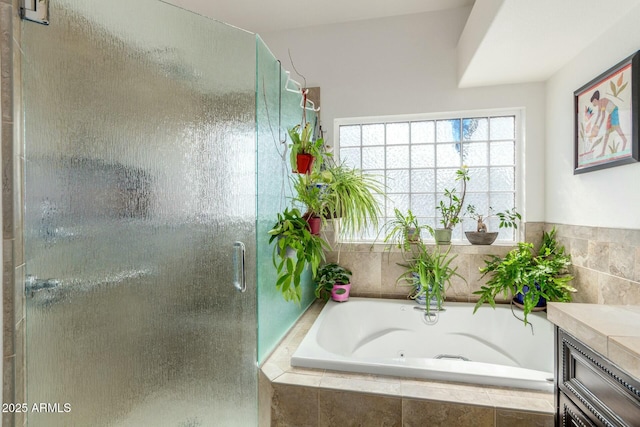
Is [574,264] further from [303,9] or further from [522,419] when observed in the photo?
[303,9]

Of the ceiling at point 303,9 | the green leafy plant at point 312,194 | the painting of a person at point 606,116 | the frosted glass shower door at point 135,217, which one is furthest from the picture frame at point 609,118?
the frosted glass shower door at point 135,217

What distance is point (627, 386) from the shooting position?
0.81 metres

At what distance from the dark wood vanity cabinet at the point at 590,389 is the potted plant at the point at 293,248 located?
111 cm

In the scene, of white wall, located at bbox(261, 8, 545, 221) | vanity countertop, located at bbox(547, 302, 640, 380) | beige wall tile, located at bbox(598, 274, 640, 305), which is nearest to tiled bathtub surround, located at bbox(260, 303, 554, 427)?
vanity countertop, located at bbox(547, 302, 640, 380)

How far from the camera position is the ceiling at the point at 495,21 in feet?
4.89

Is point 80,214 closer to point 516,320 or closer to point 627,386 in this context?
point 627,386

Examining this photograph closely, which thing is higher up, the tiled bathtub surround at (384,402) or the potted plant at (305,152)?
the potted plant at (305,152)

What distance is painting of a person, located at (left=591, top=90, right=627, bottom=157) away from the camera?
61.3 inches

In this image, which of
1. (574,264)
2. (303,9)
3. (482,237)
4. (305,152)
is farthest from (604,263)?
(303,9)

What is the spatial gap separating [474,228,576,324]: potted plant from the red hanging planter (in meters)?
1.46

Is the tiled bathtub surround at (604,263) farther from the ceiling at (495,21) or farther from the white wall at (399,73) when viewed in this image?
the ceiling at (495,21)

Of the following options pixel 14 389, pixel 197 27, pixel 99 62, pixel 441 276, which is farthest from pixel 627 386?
pixel 197 27

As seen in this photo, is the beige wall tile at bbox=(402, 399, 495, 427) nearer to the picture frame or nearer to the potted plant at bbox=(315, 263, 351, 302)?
the potted plant at bbox=(315, 263, 351, 302)

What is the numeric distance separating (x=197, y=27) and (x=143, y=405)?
1366 millimetres
